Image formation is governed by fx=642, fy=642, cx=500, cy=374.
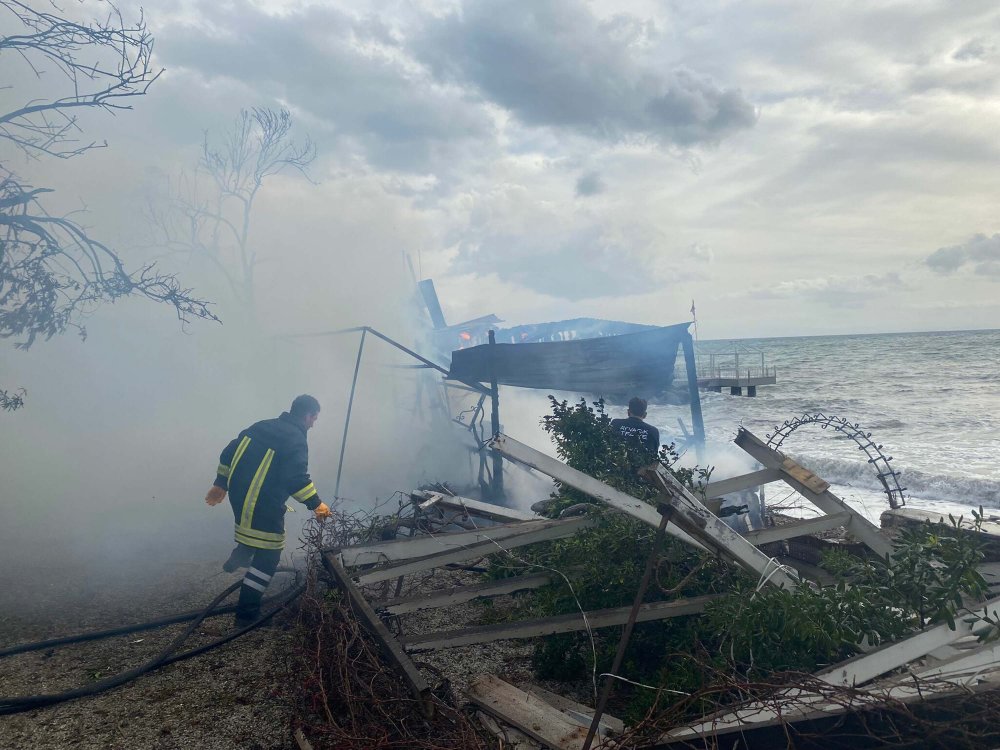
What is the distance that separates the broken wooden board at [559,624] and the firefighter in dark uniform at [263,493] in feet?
5.49

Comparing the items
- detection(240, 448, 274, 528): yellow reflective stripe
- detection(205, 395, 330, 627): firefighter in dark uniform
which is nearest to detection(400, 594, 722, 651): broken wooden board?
detection(205, 395, 330, 627): firefighter in dark uniform

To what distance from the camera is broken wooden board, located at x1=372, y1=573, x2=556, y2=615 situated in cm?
420

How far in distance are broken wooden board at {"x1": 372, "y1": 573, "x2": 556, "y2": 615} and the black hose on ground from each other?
4.41ft

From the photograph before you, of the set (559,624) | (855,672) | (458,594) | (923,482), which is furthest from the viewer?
(923,482)

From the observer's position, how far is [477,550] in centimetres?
423

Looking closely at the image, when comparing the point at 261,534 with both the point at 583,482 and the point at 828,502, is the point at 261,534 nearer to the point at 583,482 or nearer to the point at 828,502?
the point at 583,482

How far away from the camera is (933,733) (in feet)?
7.50

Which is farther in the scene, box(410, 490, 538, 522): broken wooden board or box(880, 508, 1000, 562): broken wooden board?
box(410, 490, 538, 522): broken wooden board

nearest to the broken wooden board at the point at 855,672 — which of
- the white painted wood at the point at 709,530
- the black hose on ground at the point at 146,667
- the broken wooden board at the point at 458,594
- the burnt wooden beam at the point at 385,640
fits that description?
the white painted wood at the point at 709,530

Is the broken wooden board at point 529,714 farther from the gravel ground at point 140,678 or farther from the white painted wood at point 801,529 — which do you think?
the white painted wood at point 801,529

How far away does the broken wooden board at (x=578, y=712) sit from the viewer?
3.05 metres

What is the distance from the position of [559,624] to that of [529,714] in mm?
655

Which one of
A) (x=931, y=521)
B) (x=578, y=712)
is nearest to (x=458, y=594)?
(x=578, y=712)

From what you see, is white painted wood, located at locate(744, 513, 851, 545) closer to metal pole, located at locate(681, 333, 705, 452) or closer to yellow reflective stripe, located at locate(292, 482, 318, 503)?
yellow reflective stripe, located at locate(292, 482, 318, 503)
